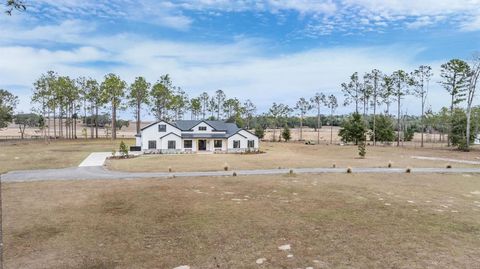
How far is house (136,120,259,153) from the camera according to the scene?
55.5 m

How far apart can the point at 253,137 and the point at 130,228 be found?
157 feet

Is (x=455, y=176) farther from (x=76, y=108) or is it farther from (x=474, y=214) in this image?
(x=76, y=108)

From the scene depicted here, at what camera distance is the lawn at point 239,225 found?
36.1 ft

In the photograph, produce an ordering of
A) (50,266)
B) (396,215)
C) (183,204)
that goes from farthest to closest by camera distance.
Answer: (183,204) < (396,215) < (50,266)

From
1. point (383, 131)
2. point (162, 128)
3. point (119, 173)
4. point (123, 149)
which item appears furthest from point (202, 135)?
point (383, 131)

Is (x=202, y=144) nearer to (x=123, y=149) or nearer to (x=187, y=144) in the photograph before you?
(x=187, y=144)

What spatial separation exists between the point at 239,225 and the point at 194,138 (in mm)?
43358

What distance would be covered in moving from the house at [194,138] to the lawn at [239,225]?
1203 inches

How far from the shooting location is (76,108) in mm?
89500

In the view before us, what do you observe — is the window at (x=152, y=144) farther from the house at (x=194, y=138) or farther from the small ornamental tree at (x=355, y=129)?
the small ornamental tree at (x=355, y=129)

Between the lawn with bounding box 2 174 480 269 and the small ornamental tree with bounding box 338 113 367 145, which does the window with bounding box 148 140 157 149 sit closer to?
the lawn with bounding box 2 174 480 269

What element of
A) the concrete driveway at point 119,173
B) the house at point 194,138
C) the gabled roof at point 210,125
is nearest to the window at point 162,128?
the house at point 194,138

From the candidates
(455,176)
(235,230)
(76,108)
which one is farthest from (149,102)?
(235,230)

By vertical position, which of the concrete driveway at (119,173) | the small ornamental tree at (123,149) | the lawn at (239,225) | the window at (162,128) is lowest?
the lawn at (239,225)
